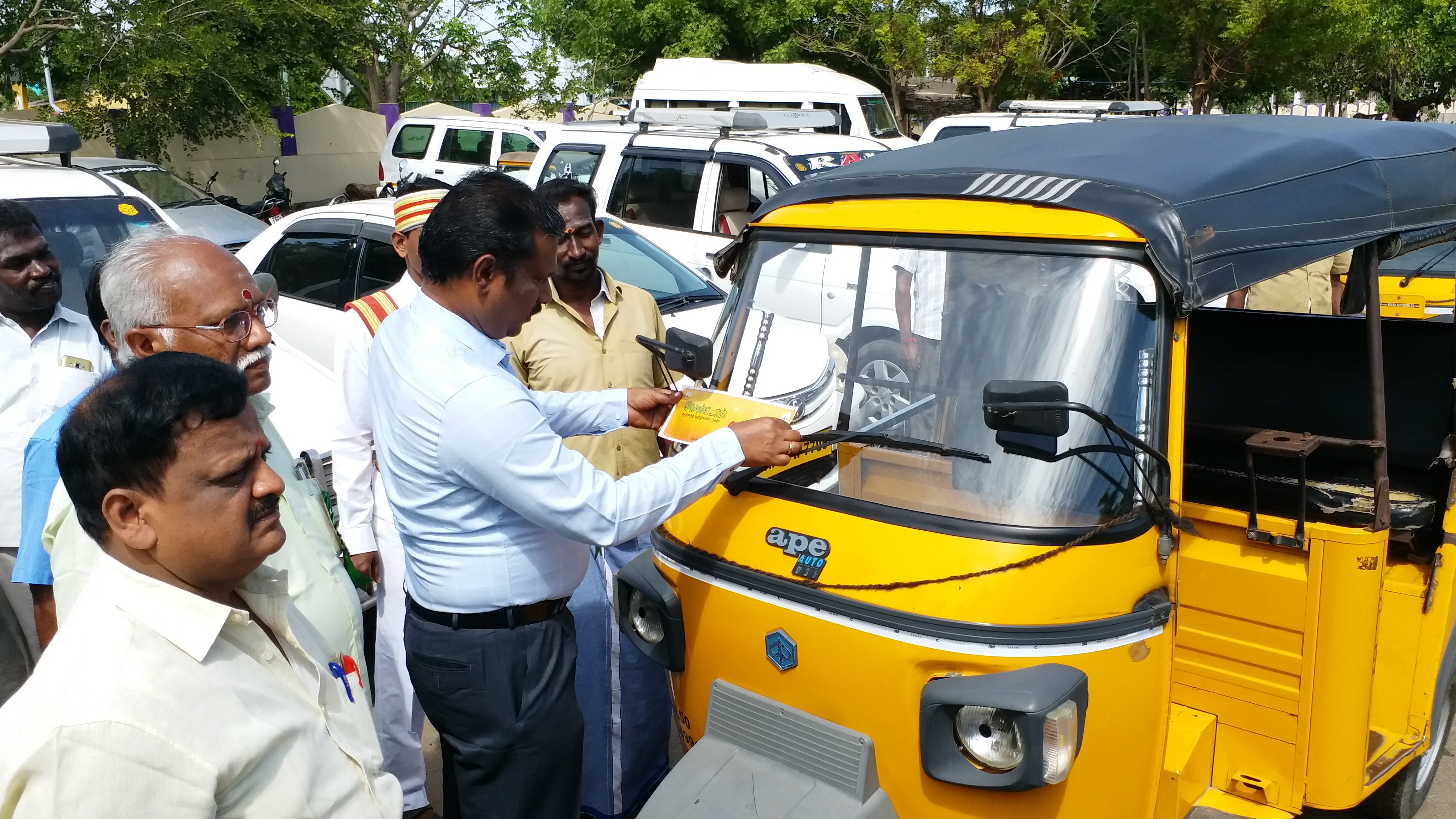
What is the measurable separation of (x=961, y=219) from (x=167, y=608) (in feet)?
6.72

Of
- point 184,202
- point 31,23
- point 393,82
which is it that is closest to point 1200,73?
point 393,82

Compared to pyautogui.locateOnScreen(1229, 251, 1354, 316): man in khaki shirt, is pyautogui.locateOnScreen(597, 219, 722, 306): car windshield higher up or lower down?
higher up

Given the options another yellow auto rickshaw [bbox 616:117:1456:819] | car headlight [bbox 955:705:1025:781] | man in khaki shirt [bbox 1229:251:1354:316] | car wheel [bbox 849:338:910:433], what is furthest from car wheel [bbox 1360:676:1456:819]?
man in khaki shirt [bbox 1229:251:1354:316]

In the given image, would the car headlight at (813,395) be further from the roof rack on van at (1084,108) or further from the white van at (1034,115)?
the roof rack on van at (1084,108)

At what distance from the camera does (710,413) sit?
296cm

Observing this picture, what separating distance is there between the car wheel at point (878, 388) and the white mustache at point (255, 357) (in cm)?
150

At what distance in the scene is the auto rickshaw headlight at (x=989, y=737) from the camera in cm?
243

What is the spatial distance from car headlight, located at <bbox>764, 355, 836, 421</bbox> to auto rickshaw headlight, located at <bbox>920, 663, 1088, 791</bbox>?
88cm

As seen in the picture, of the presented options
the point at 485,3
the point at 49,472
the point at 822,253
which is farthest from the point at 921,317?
the point at 485,3

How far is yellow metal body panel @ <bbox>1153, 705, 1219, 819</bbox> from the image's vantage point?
9.24ft

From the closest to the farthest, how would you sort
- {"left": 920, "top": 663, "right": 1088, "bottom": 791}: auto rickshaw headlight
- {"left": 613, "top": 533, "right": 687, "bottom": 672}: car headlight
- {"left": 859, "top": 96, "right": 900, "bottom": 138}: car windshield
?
{"left": 920, "top": 663, "right": 1088, "bottom": 791}: auto rickshaw headlight, {"left": 613, "top": 533, "right": 687, "bottom": 672}: car headlight, {"left": 859, "top": 96, "right": 900, "bottom": 138}: car windshield

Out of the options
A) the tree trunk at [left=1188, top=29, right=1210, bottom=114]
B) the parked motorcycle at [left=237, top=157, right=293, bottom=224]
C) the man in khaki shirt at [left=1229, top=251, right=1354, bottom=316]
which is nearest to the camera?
the man in khaki shirt at [left=1229, top=251, right=1354, bottom=316]

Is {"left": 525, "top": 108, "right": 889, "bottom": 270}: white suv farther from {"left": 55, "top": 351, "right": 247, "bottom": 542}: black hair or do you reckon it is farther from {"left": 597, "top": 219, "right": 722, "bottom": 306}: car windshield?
{"left": 55, "top": 351, "right": 247, "bottom": 542}: black hair

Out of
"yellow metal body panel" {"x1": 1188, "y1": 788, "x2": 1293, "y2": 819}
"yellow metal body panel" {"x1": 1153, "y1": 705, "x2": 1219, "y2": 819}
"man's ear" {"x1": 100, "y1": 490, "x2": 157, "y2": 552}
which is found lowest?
"yellow metal body panel" {"x1": 1188, "y1": 788, "x2": 1293, "y2": 819}
